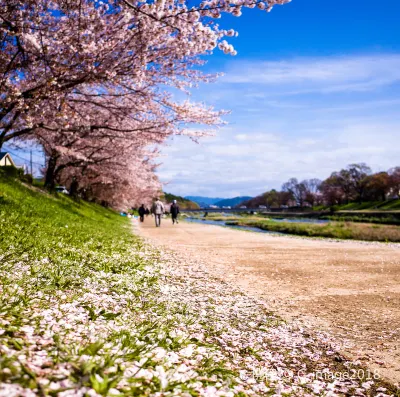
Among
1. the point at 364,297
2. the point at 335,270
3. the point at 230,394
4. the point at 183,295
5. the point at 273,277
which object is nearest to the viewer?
the point at 230,394

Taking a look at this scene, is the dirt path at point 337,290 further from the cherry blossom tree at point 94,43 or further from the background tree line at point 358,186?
the background tree line at point 358,186

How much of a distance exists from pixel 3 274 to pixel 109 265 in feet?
9.79

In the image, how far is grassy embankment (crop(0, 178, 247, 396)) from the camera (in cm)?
324

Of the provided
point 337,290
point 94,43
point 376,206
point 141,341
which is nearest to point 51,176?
point 94,43

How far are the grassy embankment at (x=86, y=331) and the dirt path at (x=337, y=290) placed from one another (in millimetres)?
2497

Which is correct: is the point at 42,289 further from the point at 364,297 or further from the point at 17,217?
the point at 17,217

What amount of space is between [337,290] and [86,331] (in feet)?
22.2

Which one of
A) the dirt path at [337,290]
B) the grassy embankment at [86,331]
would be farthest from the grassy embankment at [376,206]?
the grassy embankment at [86,331]

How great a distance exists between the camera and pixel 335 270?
11.9 metres

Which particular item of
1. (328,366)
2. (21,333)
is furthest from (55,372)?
(328,366)

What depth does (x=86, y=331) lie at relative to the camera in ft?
14.8

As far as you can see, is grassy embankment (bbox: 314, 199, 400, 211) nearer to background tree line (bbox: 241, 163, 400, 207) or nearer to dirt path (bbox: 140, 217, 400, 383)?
background tree line (bbox: 241, 163, 400, 207)

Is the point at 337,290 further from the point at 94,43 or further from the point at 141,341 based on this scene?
the point at 94,43

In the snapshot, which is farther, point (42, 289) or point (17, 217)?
point (17, 217)
